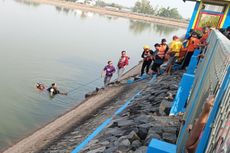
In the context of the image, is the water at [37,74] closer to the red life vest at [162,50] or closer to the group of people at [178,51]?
the group of people at [178,51]

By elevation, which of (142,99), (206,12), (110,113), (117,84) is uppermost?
(206,12)

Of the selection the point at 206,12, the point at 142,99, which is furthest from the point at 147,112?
the point at 206,12

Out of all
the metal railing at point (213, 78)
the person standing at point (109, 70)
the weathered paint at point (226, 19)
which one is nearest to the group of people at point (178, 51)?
the person standing at point (109, 70)

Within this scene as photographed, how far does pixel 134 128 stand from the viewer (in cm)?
804

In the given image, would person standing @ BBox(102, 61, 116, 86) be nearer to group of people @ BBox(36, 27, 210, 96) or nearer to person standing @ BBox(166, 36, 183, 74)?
group of people @ BBox(36, 27, 210, 96)

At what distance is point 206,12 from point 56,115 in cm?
904

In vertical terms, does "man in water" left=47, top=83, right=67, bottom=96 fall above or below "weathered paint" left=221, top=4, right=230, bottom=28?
below

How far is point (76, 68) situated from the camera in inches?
1077

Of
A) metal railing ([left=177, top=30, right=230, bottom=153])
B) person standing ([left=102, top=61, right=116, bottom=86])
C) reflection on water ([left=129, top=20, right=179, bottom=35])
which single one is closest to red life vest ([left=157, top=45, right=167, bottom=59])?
person standing ([left=102, top=61, right=116, bottom=86])

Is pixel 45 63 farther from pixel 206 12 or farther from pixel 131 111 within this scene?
pixel 131 111

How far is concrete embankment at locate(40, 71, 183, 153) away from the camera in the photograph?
7.14 m

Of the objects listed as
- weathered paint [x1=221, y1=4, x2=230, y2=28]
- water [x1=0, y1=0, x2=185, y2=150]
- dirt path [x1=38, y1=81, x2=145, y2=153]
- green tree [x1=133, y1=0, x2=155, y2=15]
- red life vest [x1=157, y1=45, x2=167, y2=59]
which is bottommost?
green tree [x1=133, y1=0, x2=155, y2=15]

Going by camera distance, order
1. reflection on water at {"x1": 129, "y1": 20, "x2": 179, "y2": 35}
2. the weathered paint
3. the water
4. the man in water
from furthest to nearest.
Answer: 1. reflection on water at {"x1": 129, "y1": 20, "x2": 179, "y2": 35}
2. the man in water
3. the weathered paint
4. the water

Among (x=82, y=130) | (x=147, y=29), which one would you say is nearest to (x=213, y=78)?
(x=82, y=130)
